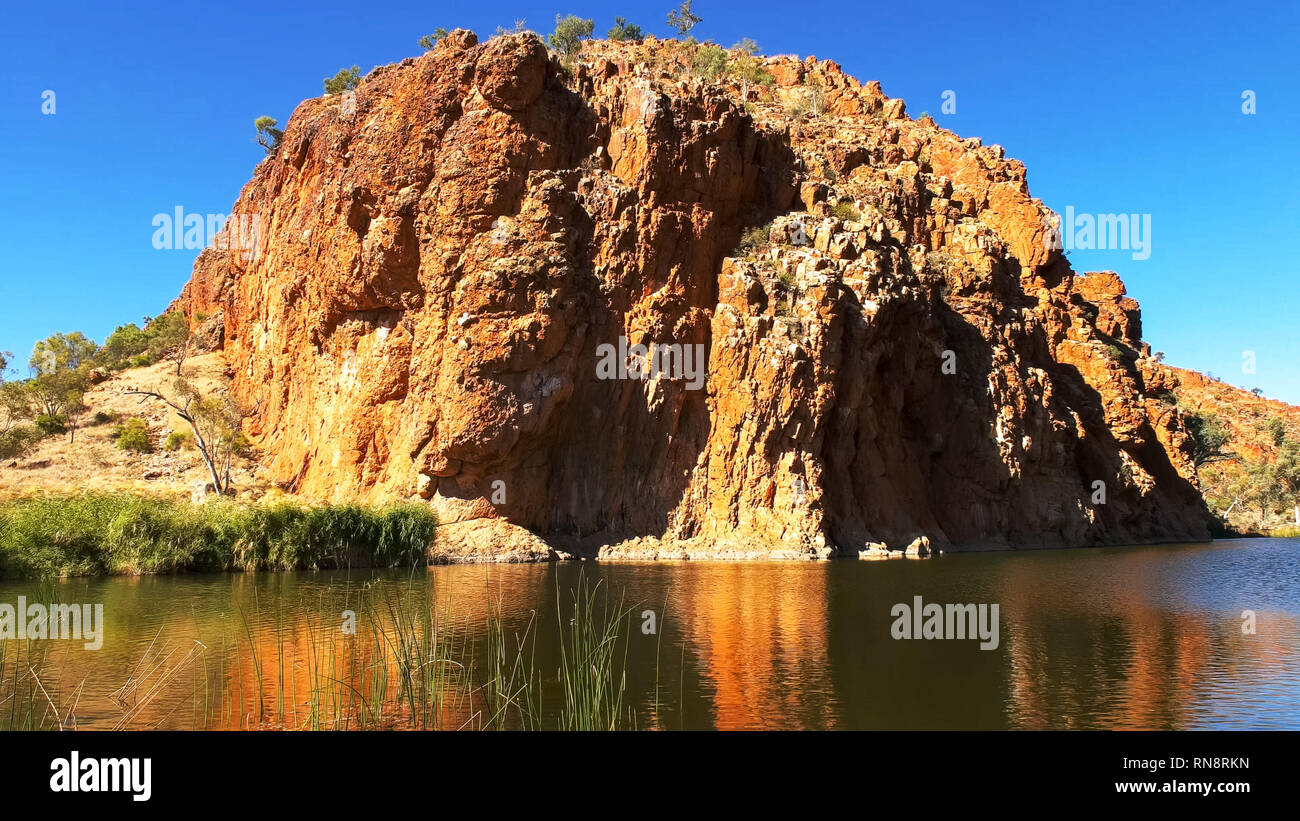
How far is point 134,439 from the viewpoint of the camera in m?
51.0

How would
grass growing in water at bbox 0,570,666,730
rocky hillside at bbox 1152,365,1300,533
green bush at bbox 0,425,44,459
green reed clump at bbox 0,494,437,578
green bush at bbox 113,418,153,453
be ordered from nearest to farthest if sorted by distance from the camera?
grass growing in water at bbox 0,570,666,730
green reed clump at bbox 0,494,437,578
green bush at bbox 0,425,44,459
green bush at bbox 113,418,153,453
rocky hillside at bbox 1152,365,1300,533

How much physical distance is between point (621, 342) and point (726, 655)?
30989mm

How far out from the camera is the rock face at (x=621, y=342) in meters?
42.2

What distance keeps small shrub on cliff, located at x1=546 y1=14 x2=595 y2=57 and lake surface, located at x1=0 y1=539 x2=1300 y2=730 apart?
5261 cm

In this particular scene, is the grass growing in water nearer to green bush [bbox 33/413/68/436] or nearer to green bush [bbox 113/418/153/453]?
green bush [bbox 113/418/153/453]

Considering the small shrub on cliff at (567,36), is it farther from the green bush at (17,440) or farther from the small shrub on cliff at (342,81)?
the green bush at (17,440)

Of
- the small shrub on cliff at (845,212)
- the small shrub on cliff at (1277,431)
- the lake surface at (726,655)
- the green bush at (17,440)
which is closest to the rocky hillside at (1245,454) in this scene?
the small shrub on cliff at (1277,431)

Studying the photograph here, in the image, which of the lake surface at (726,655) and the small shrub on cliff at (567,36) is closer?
the lake surface at (726,655)

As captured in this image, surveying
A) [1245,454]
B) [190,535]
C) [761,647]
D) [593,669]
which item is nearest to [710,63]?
[190,535]

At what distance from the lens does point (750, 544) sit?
139 feet

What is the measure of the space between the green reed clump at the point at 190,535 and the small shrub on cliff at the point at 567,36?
44856 millimetres

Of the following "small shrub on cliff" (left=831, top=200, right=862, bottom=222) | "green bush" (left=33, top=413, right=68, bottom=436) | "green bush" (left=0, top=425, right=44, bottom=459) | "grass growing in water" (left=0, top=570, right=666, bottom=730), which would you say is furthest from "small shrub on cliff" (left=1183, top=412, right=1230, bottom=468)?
"green bush" (left=0, top=425, right=44, bottom=459)

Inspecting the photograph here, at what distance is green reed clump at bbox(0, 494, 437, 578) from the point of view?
2691 centimetres

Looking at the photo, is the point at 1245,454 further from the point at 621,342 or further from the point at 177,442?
the point at 177,442
